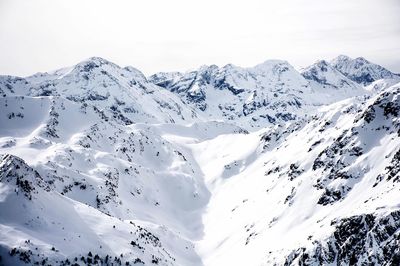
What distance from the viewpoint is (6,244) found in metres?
60.6

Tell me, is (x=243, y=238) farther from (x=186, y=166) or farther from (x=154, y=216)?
(x=186, y=166)

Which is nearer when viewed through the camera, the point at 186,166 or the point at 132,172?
the point at 132,172

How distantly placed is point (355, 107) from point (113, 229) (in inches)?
3361

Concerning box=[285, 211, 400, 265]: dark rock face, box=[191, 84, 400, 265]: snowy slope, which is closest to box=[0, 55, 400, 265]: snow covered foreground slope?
box=[285, 211, 400, 265]: dark rock face

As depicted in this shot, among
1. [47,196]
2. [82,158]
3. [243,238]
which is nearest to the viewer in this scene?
[47,196]

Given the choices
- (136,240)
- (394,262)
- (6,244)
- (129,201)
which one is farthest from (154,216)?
(394,262)

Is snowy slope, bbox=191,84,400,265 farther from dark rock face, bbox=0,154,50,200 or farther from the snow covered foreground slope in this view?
dark rock face, bbox=0,154,50,200

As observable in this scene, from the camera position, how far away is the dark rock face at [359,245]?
67.1 metres

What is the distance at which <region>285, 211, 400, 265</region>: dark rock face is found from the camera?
6712 cm

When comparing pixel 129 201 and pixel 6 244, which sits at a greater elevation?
pixel 6 244

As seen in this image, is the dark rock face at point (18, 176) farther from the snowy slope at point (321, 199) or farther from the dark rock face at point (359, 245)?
the dark rock face at point (359, 245)

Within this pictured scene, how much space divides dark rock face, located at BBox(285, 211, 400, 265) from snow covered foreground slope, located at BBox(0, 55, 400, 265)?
182mm

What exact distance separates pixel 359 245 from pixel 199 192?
282ft

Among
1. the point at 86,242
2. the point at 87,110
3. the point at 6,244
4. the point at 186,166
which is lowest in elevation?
the point at 186,166
